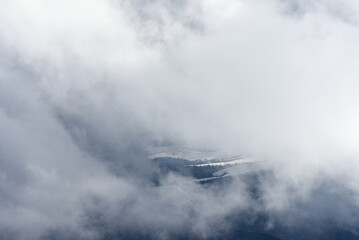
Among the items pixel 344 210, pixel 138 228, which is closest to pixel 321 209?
pixel 344 210

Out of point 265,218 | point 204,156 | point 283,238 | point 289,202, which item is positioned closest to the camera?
point 283,238

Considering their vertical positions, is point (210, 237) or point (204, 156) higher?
point (204, 156)

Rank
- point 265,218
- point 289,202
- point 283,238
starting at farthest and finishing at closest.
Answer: point 289,202 → point 265,218 → point 283,238

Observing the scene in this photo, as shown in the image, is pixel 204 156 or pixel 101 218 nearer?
pixel 101 218

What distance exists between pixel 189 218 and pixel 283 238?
36206mm

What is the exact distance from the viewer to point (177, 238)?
130 m

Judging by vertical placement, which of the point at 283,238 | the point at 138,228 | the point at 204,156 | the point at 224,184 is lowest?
the point at 283,238

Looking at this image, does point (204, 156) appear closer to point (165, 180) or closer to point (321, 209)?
point (165, 180)

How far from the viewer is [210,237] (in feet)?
429

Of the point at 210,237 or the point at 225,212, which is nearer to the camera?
the point at 210,237

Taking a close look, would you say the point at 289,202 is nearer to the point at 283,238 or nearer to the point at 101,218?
the point at 283,238

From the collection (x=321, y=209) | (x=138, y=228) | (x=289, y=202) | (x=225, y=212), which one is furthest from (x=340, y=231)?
(x=138, y=228)

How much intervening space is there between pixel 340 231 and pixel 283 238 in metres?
21.5

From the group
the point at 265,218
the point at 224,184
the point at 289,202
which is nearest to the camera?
the point at 265,218
